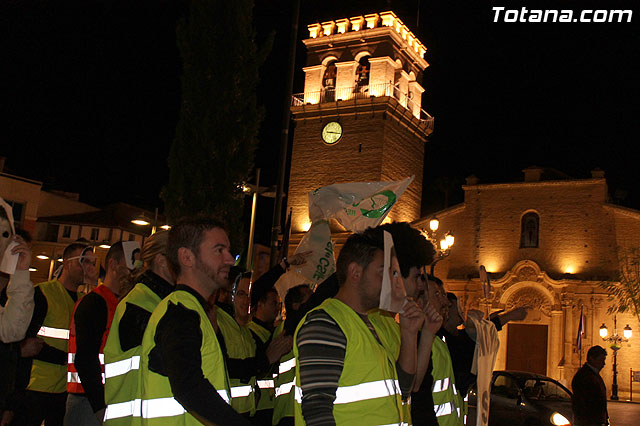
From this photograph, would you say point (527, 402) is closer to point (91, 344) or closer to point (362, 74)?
point (91, 344)

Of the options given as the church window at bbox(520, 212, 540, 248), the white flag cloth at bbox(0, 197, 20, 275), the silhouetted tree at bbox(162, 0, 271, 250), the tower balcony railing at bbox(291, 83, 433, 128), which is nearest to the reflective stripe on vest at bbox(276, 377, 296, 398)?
the white flag cloth at bbox(0, 197, 20, 275)

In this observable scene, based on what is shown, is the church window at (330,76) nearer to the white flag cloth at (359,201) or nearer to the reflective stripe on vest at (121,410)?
the white flag cloth at (359,201)

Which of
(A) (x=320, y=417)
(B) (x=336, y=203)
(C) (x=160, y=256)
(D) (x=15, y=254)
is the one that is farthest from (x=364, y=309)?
(B) (x=336, y=203)

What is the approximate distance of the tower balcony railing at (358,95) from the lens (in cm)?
3694

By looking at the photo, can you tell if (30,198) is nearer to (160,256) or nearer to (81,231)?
(81,231)

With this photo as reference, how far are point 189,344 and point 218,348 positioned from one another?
0.78 ft

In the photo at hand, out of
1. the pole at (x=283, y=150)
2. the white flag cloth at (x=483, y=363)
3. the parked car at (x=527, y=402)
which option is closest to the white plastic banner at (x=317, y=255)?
the white flag cloth at (x=483, y=363)

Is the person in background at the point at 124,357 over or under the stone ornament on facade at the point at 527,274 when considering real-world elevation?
under

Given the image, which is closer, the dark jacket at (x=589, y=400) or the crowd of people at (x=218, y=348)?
the crowd of people at (x=218, y=348)

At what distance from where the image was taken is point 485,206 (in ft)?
123

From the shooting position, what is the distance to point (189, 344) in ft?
9.83

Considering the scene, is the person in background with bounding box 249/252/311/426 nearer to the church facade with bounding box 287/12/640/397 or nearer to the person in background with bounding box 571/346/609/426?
the person in background with bounding box 571/346/609/426

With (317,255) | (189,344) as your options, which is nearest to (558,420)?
(317,255)

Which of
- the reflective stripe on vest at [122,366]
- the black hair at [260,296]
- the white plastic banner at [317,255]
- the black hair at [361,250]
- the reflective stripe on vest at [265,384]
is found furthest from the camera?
the white plastic banner at [317,255]
